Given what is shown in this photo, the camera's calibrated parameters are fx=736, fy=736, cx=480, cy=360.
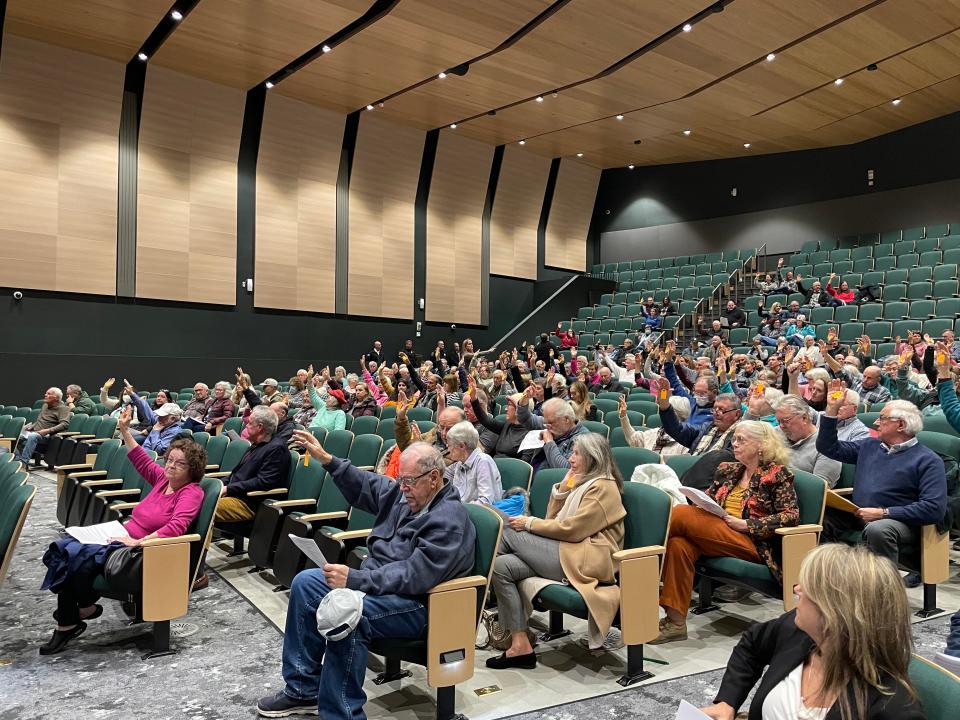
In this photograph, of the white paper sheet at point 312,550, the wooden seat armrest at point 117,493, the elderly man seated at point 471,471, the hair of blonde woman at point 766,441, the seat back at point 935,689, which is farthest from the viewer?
the wooden seat armrest at point 117,493

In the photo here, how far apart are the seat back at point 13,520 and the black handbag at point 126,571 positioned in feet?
1.18

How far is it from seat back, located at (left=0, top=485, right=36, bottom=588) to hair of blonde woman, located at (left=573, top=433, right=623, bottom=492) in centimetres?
Answer: 214

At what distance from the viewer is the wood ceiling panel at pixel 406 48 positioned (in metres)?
9.05

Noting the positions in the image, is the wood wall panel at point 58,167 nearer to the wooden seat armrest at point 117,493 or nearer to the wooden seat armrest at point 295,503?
the wooden seat armrest at point 117,493

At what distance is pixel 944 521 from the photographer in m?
3.31

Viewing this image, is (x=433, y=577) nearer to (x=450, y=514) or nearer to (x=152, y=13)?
(x=450, y=514)

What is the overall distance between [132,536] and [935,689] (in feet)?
10.2

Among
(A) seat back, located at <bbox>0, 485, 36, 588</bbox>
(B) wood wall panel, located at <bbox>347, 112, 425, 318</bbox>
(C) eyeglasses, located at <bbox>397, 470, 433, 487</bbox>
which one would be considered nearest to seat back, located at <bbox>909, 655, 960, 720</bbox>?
(C) eyeglasses, located at <bbox>397, 470, 433, 487</bbox>

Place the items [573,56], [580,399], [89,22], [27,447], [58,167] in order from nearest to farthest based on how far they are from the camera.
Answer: [580,399] < [27,447] < [89,22] < [573,56] < [58,167]

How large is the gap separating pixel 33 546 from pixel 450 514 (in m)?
3.51

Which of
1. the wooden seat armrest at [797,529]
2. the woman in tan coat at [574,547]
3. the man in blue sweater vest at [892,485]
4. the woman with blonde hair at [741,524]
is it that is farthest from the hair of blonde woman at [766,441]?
the woman in tan coat at [574,547]

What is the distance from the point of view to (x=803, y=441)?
3773mm

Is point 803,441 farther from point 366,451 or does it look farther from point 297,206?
point 297,206

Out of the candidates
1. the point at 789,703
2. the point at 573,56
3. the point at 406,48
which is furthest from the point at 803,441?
the point at 406,48
